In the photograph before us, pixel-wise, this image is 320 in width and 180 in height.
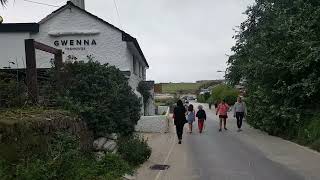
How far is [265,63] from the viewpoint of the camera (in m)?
19.9

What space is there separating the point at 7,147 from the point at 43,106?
13.1 feet

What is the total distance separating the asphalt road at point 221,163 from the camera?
457 inches

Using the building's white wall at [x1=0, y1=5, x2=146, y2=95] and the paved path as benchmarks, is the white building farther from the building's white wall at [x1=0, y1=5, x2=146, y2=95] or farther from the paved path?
the paved path

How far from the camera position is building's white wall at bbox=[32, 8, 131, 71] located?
25.6 meters

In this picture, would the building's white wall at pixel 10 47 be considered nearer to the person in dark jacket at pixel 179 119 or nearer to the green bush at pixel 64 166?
the person in dark jacket at pixel 179 119

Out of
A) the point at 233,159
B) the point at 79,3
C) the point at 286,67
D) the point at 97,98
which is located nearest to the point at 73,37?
the point at 79,3

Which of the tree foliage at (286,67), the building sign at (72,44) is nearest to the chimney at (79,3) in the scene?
the building sign at (72,44)

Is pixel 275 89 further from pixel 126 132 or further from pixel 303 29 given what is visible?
pixel 126 132

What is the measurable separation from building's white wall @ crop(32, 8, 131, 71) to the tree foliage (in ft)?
21.2

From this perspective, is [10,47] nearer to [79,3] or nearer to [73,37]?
[73,37]

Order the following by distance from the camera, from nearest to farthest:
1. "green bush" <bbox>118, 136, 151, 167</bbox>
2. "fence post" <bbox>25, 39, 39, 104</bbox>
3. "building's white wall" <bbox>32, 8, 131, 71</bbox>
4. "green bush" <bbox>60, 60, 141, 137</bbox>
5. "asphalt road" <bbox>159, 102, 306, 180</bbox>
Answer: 1. "asphalt road" <bbox>159, 102, 306, 180</bbox>
2. "fence post" <bbox>25, 39, 39, 104</bbox>
3. "green bush" <bbox>118, 136, 151, 167</bbox>
4. "green bush" <bbox>60, 60, 141, 137</bbox>
5. "building's white wall" <bbox>32, 8, 131, 71</bbox>

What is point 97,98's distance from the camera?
1487 cm

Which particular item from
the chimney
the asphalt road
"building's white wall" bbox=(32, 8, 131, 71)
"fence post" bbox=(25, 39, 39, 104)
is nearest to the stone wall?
"building's white wall" bbox=(32, 8, 131, 71)

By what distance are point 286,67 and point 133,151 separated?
7894mm
